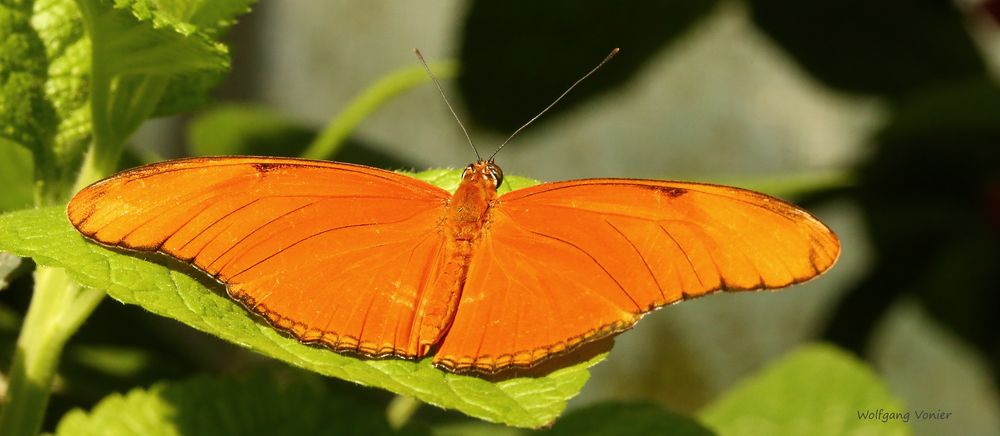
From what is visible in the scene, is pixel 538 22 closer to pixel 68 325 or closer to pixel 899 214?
pixel 899 214

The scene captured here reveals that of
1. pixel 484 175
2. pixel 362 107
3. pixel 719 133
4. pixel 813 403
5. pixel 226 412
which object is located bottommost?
pixel 226 412

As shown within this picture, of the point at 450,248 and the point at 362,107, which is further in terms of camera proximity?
the point at 362,107

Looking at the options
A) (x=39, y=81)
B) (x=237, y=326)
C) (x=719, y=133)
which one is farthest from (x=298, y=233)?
(x=719, y=133)

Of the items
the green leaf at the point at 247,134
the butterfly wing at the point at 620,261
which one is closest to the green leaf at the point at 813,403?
the butterfly wing at the point at 620,261

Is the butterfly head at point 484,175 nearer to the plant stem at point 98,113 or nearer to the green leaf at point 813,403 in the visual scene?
the plant stem at point 98,113

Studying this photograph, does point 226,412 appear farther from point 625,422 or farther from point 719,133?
point 719,133

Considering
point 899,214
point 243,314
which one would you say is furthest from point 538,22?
point 243,314

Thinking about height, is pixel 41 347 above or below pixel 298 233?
below

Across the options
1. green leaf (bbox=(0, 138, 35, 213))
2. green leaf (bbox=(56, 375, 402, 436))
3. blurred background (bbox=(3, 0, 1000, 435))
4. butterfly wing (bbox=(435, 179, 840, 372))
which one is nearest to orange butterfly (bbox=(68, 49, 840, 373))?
butterfly wing (bbox=(435, 179, 840, 372))
